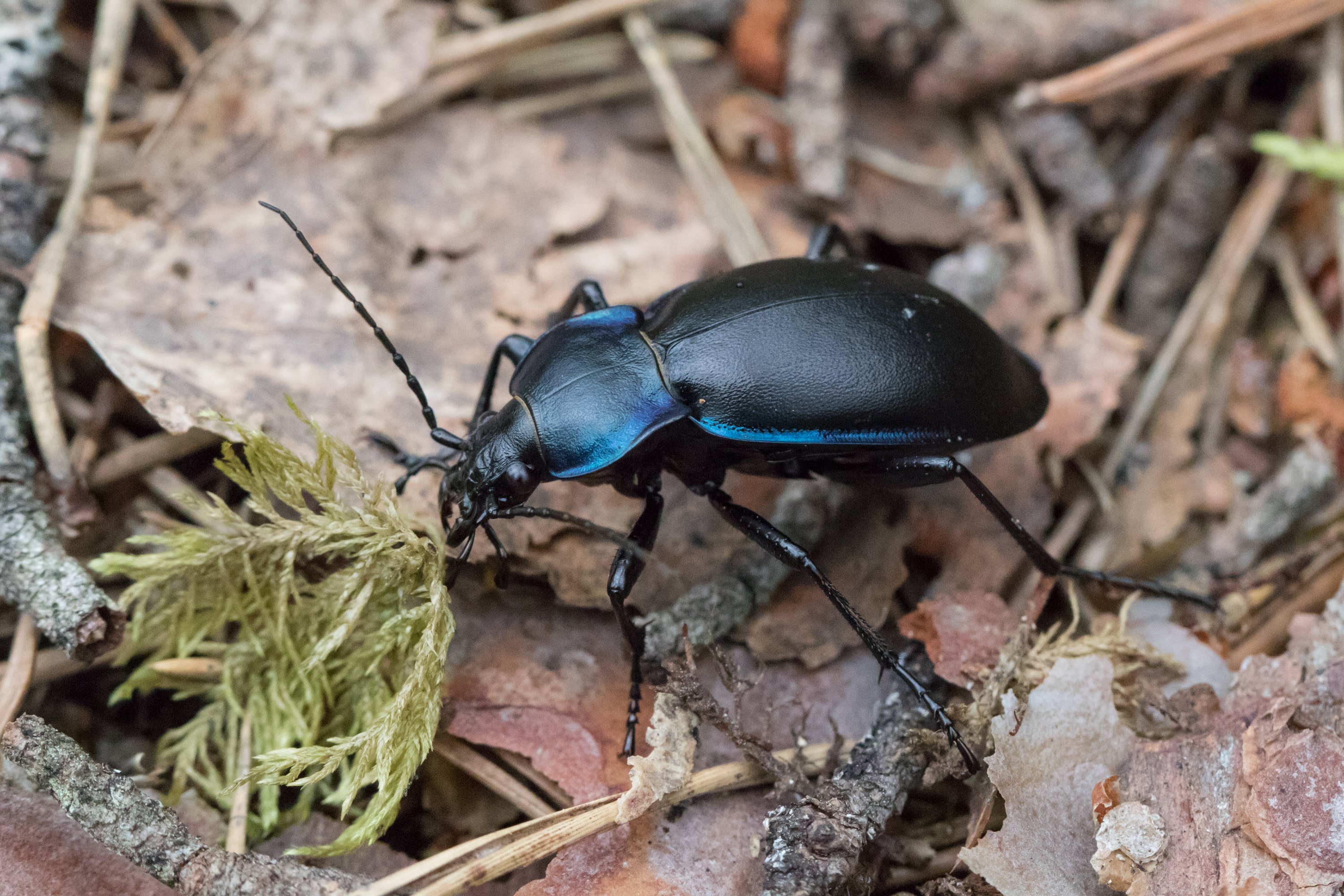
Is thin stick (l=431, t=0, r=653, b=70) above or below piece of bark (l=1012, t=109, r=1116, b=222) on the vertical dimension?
above

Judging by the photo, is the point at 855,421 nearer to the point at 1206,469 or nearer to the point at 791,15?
the point at 1206,469

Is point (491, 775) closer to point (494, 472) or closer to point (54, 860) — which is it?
point (494, 472)

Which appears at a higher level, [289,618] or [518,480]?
[518,480]

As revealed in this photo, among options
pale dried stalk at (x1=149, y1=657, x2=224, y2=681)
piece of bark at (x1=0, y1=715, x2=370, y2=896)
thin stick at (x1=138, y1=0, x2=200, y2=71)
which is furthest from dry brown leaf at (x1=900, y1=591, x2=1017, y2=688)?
thin stick at (x1=138, y1=0, x2=200, y2=71)

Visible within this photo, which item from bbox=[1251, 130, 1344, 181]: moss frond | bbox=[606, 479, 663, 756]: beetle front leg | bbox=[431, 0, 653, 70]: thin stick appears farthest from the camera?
bbox=[431, 0, 653, 70]: thin stick

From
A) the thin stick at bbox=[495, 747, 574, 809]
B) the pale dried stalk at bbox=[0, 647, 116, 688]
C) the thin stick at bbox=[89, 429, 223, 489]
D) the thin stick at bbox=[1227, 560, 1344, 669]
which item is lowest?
the thin stick at bbox=[1227, 560, 1344, 669]

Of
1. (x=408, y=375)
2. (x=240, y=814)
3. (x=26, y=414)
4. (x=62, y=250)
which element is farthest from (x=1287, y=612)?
(x=62, y=250)

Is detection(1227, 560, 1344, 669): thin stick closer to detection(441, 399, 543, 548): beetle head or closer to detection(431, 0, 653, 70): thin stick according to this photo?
detection(441, 399, 543, 548): beetle head

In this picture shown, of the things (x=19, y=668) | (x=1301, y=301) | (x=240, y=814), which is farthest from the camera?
(x=1301, y=301)
